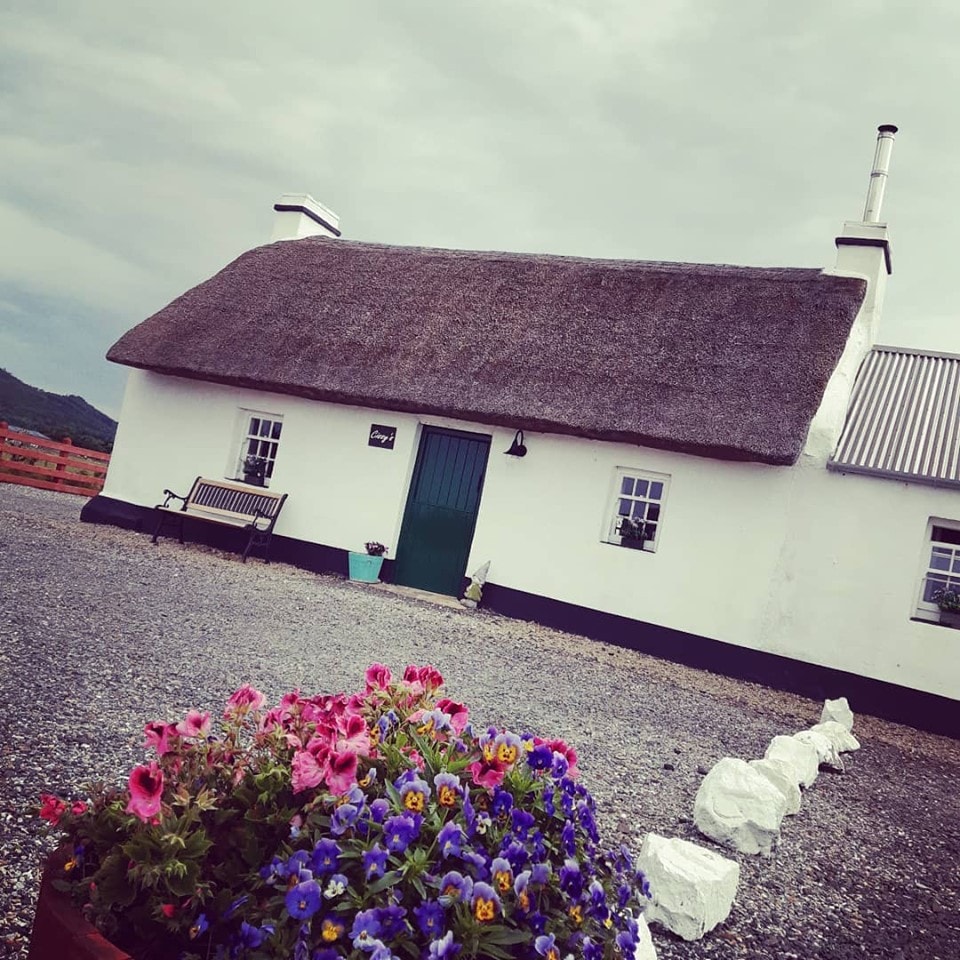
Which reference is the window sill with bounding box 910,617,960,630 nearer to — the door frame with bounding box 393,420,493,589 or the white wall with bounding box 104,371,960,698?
the white wall with bounding box 104,371,960,698

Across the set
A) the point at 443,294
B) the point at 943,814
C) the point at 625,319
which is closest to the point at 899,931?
the point at 943,814

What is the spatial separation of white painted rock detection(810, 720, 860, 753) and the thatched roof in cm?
292

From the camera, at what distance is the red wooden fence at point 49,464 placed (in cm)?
1587

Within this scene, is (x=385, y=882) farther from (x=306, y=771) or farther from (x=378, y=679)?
(x=378, y=679)

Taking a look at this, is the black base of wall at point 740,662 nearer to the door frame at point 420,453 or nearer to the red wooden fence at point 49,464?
the door frame at point 420,453

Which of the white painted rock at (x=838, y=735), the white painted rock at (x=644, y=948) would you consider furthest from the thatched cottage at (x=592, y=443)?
the white painted rock at (x=644, y=948)

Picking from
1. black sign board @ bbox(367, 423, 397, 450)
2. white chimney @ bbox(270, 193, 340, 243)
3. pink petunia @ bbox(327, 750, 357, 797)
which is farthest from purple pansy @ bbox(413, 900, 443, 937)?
white chimney @ bbox(270, 193, 340, 243)

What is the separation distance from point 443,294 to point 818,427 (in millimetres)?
5618

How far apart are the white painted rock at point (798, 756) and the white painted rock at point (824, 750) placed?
0.88 feet

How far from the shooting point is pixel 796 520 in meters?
8.69

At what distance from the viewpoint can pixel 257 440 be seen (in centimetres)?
1185

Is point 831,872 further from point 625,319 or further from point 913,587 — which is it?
point 625,319

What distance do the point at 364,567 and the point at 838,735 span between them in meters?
6.02

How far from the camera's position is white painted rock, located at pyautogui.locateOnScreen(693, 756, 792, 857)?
12.0ft
